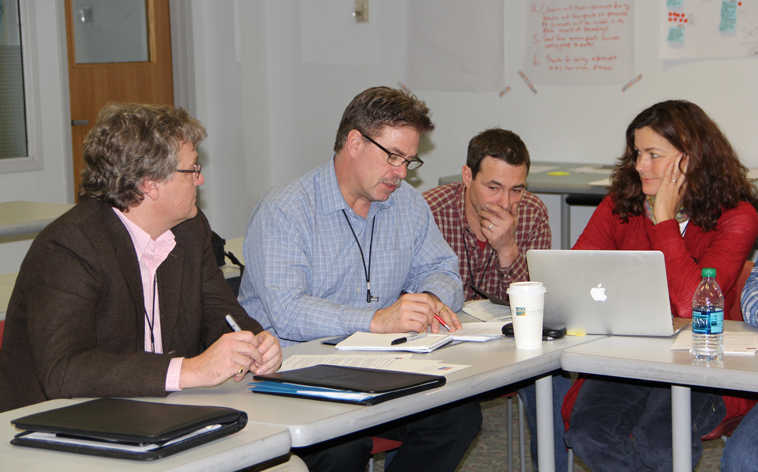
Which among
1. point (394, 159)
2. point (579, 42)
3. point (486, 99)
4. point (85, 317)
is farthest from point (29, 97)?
point (85, 317)

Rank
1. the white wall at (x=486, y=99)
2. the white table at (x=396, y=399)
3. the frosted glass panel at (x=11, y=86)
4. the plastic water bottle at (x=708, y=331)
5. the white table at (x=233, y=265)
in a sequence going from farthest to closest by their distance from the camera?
the frosted glass panel at (x=11, y=86) < the white wall at (x=486, y=99) < the white table at (x=233, y=265) < the plastic water bottle at (x=708, y=331) < the white table at (x=396, y=399)

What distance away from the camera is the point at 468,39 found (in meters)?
5.07

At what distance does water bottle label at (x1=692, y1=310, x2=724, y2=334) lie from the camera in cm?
194

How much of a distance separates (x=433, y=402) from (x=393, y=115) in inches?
37.1

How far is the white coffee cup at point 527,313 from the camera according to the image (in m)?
2.02

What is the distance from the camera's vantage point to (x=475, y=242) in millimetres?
3023

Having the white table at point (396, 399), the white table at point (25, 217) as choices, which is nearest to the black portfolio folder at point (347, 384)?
the white table at point (396, 399)

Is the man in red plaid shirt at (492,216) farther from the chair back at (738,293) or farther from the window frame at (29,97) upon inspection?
the window frame at (29,97)

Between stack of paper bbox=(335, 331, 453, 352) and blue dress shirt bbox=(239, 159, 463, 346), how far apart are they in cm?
9

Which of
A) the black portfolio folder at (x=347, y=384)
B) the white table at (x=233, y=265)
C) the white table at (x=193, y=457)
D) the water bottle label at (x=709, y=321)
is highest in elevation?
the water bottle label at (x=709, y=321)

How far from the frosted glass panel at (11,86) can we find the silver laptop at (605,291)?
3.41 metres

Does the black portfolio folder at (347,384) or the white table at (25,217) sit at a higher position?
the white table at (25,217)

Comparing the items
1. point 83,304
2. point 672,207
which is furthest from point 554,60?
point 83,304

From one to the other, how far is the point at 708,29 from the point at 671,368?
9.38 ft
